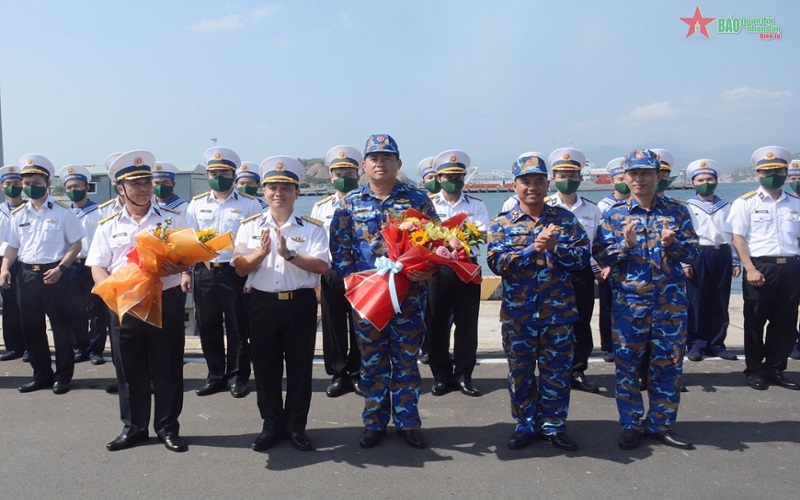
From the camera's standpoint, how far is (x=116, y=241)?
4.55 m

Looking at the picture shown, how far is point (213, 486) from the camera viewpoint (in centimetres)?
388

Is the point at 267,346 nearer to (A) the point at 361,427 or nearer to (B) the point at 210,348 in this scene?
(A) the point at 361,427

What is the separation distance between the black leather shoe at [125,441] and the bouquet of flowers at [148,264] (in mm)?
898

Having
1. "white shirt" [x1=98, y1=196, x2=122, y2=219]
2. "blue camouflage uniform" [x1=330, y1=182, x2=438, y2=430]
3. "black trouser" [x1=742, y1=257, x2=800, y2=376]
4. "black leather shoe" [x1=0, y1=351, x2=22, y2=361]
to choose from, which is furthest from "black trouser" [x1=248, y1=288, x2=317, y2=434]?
"black leather shoe" [x1=0, y1=351, x2=22, y2=361]

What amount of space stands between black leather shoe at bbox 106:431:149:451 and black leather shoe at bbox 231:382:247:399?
122cm

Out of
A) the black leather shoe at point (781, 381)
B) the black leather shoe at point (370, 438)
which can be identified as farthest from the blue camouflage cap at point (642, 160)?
the black leather shoe at point (781, 381)

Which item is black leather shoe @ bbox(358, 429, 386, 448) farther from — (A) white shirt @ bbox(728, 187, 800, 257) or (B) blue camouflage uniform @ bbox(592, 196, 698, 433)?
(A) white shirt @ bbox(728, 187, 800, 257)

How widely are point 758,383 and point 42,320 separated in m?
6.77

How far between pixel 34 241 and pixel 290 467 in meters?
3.68

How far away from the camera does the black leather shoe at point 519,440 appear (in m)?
4.39

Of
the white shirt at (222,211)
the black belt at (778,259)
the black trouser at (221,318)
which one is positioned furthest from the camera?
the white shirt at (222,211)

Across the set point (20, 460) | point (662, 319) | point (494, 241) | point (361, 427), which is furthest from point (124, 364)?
point (662, 319)

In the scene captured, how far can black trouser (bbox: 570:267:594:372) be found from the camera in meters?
5.67

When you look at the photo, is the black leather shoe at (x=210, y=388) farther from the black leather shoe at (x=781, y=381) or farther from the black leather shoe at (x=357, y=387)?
the black leather shoe at (x=781, y=381)
